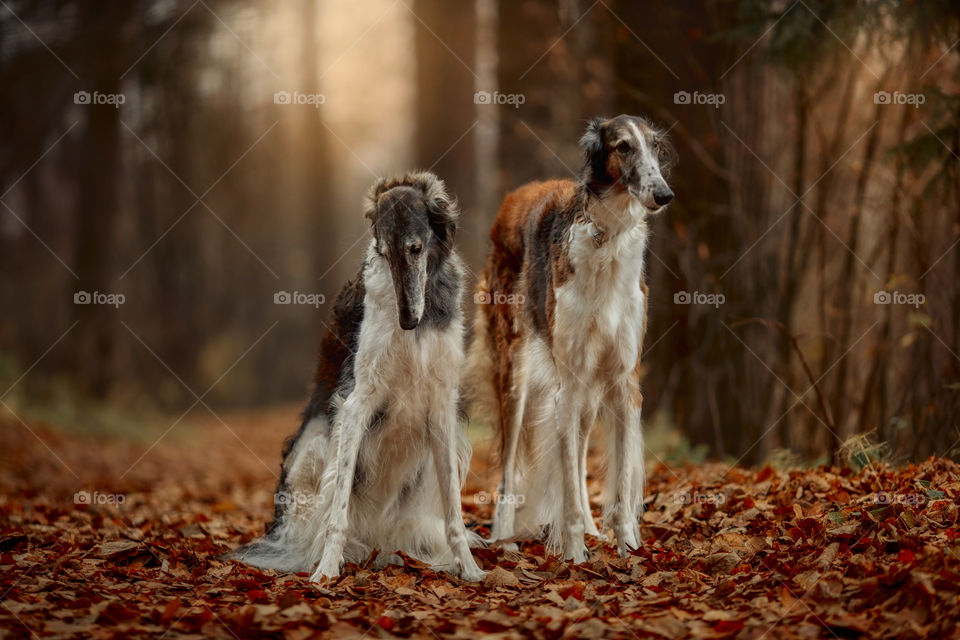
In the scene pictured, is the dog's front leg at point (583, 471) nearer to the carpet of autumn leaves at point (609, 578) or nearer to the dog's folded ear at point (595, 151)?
the carpet of autumn leaves at point (609, 578)

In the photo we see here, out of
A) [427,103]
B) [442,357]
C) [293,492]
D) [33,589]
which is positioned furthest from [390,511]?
[427,103]

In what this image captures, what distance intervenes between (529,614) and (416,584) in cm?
91

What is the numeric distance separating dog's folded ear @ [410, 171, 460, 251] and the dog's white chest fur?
0.68m

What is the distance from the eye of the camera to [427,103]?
11.9 meters

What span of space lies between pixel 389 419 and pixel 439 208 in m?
1.17

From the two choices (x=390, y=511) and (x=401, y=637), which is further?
(x=390, y=511)

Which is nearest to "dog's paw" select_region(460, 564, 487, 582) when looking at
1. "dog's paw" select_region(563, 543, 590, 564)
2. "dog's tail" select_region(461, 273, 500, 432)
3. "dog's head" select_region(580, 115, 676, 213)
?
"dog's paw" select_region(563, 543, 590, 564)

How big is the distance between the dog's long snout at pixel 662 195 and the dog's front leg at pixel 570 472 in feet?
3.79

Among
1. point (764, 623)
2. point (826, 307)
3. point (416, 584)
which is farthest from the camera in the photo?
point (826, 307)

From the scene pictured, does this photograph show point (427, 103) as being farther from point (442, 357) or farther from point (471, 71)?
point (442, 357)

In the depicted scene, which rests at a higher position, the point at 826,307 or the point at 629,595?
the point at 826,307

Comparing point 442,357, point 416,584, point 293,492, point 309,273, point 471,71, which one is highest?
point 471,71

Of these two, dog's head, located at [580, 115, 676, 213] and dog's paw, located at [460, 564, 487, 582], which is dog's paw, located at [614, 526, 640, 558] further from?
dog's head, located at [580, 115, 676, 213]

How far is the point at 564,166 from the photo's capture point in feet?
34.7
